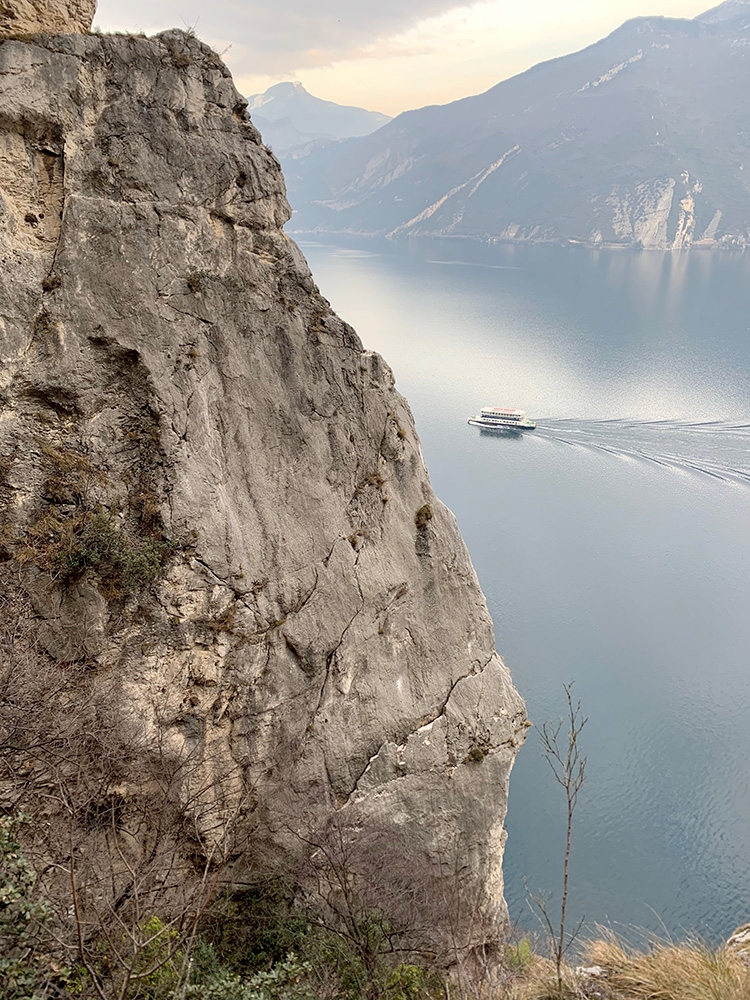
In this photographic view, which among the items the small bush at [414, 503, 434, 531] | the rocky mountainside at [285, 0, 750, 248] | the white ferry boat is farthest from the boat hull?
the rocky mountainside at [285, 0, 750, 248]

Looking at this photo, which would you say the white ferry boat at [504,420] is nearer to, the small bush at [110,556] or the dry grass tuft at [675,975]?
the small bush at [110,556]

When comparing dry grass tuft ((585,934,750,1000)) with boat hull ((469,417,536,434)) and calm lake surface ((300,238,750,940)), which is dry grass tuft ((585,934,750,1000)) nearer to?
calm lake surface ((300,238,750,940))

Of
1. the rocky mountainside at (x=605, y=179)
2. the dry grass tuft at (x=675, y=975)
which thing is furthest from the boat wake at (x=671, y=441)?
the rocky mountainside at (x=605, y=179)

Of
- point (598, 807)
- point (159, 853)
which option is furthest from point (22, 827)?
point (598, 807)

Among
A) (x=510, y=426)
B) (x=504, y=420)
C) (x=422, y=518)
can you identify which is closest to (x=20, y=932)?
(x=422, y=518)

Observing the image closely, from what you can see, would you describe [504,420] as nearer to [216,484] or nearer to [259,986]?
[216,484]

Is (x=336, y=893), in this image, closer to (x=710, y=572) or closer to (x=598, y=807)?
(x=598, y=807)

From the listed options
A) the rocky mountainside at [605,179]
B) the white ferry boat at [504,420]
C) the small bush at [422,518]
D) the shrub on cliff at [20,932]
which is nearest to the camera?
the shrub on cliff at [20,932]
